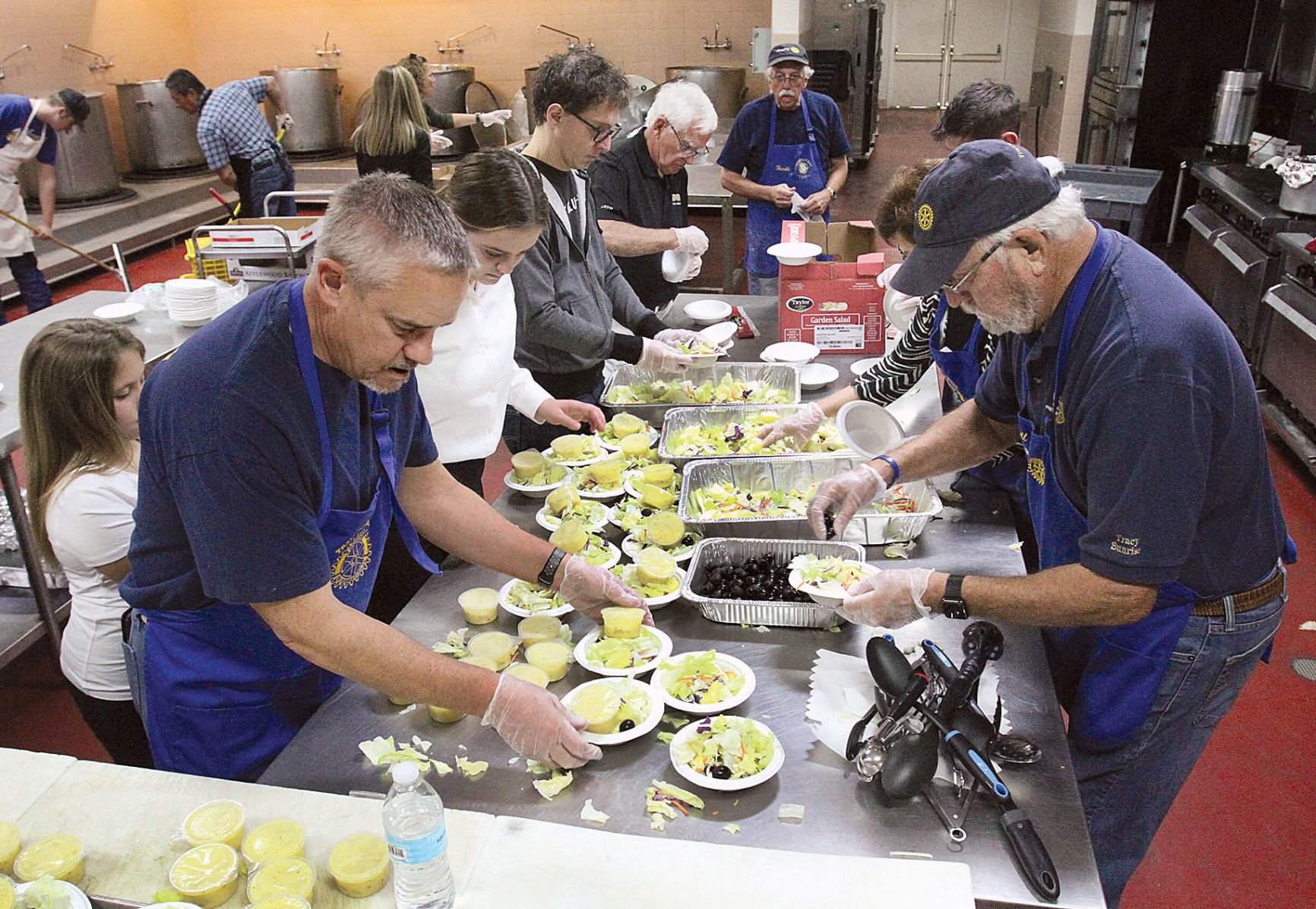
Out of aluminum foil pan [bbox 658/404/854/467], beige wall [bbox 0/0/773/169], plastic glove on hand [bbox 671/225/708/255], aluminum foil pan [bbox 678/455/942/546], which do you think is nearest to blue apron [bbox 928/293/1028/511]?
aluminum foil pan [bbox 678/455/942/546]

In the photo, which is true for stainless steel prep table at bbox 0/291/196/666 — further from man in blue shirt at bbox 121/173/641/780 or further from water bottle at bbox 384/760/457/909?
water bottle at bbox 384/760/457/909

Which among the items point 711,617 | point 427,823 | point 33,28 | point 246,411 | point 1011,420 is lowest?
point 711,617

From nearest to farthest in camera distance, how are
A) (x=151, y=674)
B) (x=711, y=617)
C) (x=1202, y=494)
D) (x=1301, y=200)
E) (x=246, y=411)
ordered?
(x=246, y=411), (x=1202, y=494), (x=151, y=674), (x=711, y=617), (x=1301, y=200)

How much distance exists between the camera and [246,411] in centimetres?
157

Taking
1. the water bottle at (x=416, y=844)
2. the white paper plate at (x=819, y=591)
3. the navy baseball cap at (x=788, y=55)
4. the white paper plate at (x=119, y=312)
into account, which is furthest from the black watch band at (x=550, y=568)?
the navy baseball cap at (x=788, y=55)

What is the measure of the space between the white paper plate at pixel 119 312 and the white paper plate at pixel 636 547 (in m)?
3.45

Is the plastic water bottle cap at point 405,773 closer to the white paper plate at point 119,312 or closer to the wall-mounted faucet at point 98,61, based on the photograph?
the white paper plate at point 119,312

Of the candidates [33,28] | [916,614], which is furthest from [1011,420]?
[33,28]

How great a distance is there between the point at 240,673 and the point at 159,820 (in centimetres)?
37

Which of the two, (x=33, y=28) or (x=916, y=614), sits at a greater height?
(x=33, y=28)

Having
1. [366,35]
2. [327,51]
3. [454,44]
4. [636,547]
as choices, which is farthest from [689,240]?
[327,51]

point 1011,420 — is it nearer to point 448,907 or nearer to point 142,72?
point 448,907

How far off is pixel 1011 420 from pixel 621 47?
974 cm

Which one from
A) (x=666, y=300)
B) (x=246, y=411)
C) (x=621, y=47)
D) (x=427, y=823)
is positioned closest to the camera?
(x=427, y=823)
